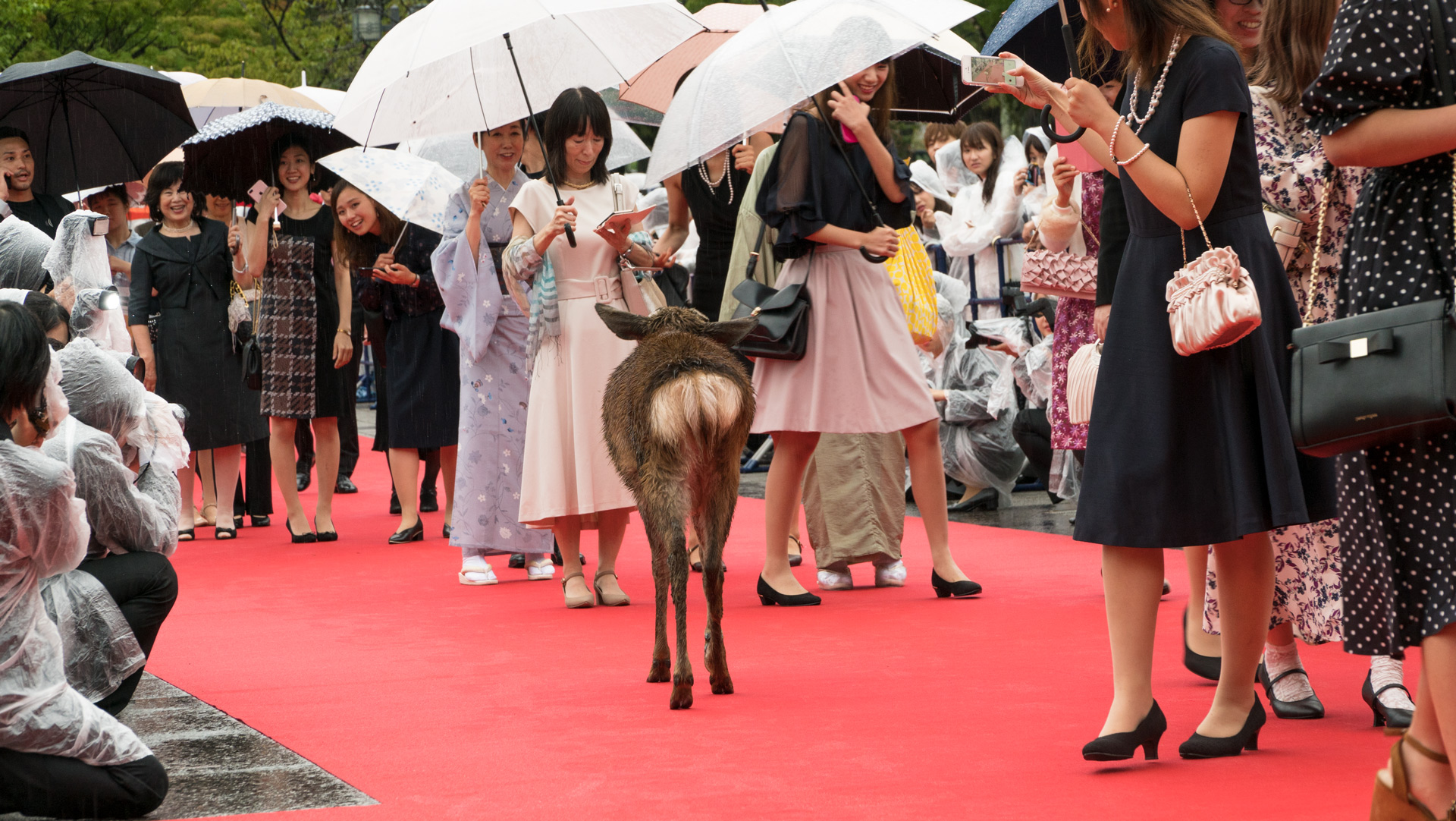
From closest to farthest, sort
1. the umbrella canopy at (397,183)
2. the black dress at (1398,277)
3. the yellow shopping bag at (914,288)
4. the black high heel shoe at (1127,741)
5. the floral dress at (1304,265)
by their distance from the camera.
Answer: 1. the black dress at (1398,277)
2. the black high heel shoe at (1127,741)
3. the floral dress at (1304,265)
4. the yellow shopping bag at (914,288)
5. the umbrella canopy at (397,183)

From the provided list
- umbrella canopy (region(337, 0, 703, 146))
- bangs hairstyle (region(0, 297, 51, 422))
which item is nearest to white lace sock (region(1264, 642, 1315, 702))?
bangs hairstyle (region(0, 297, 51, 422))

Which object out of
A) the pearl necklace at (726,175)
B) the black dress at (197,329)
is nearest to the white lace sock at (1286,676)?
the pearl necklace at (726,175)

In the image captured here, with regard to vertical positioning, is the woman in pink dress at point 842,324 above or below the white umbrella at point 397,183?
below

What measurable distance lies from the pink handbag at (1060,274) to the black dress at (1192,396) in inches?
91.6

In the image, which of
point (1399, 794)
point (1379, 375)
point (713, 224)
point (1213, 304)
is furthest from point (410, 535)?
point (1379, 375)

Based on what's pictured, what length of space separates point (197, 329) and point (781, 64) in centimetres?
529

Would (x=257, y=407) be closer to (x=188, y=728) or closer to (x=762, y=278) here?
(x=762, y=278)

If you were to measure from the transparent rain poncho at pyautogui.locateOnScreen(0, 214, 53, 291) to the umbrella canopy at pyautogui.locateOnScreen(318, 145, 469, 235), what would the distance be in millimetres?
2444

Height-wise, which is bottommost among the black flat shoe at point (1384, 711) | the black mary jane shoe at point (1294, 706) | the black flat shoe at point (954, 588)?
the black flat shoe at point (954, 588)

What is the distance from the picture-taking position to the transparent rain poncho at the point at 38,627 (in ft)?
11.5

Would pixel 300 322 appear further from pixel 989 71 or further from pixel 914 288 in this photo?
pixel 989 71

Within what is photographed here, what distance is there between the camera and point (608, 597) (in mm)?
6684

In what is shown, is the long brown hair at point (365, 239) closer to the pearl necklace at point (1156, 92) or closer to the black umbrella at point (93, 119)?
the black umbrella at point (93, 119)

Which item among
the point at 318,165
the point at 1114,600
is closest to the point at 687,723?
the point at 1114,600
